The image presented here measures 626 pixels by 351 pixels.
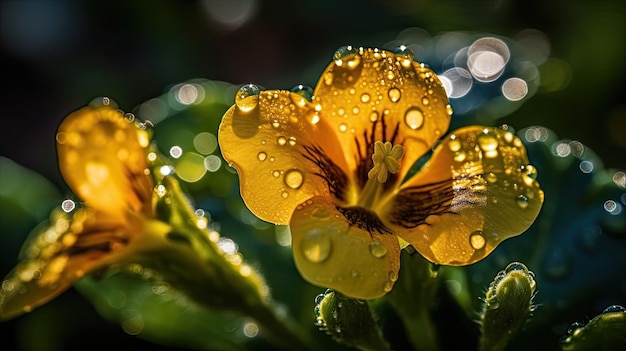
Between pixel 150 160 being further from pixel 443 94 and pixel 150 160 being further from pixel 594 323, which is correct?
pixel 594 323

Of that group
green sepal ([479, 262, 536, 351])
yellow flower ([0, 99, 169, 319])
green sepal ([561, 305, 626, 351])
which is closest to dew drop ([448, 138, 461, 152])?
green sepal ([479, 262, 536, 351])

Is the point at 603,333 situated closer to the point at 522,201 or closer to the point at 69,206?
the point at 522,201

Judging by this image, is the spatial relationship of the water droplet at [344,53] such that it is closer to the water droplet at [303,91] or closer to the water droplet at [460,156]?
the water droplet at [303,91]

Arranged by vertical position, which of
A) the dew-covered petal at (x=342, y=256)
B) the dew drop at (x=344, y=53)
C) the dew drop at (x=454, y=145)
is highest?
the dew drop at (x=344, y=53)

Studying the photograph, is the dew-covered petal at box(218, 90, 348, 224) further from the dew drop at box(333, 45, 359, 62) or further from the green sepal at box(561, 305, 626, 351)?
the green sepal at box(561, 305, 626, 351)

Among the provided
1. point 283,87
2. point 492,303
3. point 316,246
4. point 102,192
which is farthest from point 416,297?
point 283,87

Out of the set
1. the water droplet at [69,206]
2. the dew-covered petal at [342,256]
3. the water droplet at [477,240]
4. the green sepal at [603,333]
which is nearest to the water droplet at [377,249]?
the dew-covered petal at [342,256]
